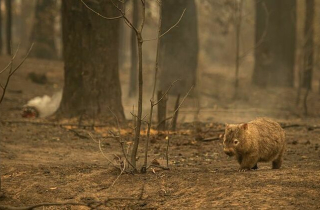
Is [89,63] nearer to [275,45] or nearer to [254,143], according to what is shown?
[254,143]

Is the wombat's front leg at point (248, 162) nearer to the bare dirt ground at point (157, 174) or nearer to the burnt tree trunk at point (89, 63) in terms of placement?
the bare dirt ground at point (157, 174)

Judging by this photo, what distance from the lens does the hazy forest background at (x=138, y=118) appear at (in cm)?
760

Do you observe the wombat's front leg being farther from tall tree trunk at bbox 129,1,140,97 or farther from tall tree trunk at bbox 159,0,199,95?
tall tree trunk at bbox 129,1,140,97

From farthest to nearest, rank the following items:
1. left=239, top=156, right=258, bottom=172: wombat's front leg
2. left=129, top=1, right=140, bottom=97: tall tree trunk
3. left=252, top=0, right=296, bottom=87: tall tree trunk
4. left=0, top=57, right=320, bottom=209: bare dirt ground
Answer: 1. left=252, top=0, right=296, bottom=87: tall tree trunk
2. left=129, top=1, right=140, bottom=97: tall tree trunk
3. left=239, top=156, right=258, bottom=172: wombat's front leg
4. left=0, top=57, right=320, bottom=209: bare dirt ground

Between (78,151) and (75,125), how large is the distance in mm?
2183

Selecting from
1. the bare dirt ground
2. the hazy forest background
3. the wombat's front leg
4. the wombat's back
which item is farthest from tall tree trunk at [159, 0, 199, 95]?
the wombat's front leg

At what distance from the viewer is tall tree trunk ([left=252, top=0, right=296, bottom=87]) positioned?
24.5m

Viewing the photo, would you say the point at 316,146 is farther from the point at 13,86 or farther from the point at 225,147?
the point at 13,86

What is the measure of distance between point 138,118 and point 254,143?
5.05 feet

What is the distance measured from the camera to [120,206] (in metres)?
7.32

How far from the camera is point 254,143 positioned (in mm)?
8180

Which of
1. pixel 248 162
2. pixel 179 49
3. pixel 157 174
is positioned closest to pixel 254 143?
pixel 248 162

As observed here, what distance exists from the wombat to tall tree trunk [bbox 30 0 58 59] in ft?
65.9

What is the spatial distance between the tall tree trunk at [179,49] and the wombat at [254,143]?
11.7 m
